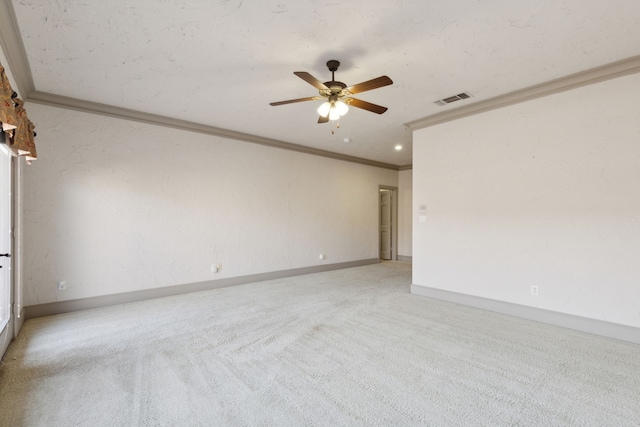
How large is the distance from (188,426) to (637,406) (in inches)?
112

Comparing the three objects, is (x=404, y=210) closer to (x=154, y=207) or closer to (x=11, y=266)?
(x=154, y=207)

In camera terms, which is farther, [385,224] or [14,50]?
[385,224]

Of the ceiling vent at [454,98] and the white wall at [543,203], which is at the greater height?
the ceiling vent at [454,98]

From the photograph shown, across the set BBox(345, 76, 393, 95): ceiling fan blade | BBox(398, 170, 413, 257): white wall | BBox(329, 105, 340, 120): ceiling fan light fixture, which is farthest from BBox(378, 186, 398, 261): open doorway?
BBox(345, 76, 393, 95): ceiling fan blade

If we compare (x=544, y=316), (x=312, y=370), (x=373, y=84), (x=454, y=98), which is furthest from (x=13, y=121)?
(x=544, y=316)

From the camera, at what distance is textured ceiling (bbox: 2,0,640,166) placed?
2.26 metres

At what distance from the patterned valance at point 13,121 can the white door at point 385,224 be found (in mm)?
7452

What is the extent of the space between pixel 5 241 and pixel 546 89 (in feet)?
19.5

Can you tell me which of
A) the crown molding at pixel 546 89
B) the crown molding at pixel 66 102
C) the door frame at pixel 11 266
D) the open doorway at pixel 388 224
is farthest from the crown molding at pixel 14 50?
the open doorway at pixel 388 224

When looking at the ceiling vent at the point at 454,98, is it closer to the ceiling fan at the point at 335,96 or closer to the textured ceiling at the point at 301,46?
the textured ceiling at the point at 301,46

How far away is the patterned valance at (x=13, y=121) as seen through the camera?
6.44 feet

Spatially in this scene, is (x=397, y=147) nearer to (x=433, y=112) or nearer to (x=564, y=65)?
(x=433, y=112)

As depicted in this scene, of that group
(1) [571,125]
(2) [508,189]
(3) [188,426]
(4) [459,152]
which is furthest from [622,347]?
(3) [188,426]

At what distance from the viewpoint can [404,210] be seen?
8492 mm
